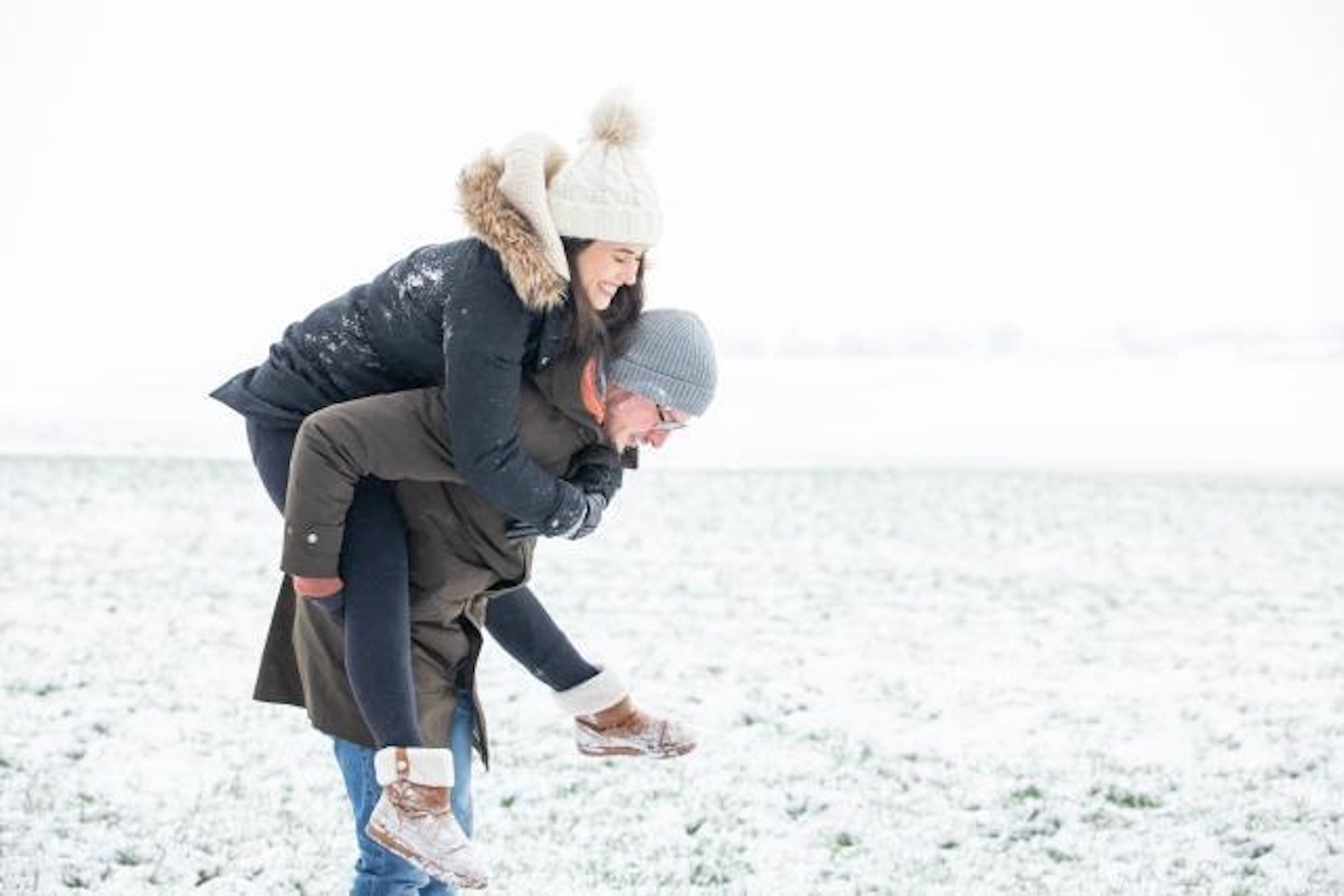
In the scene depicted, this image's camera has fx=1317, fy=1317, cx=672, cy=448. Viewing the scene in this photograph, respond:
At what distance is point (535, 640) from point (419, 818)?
2.07ft

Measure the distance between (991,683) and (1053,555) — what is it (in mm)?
6083

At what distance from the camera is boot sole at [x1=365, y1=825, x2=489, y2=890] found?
2459 millimetres

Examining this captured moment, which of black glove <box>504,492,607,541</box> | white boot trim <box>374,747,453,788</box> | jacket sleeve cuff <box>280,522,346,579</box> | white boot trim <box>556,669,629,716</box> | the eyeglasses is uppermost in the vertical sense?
the eyeglasses

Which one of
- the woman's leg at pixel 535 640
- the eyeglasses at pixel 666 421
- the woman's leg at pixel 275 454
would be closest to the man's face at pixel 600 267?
the eyeglasses at pixel 666 421

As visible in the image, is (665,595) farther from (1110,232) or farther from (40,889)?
(1110,232)

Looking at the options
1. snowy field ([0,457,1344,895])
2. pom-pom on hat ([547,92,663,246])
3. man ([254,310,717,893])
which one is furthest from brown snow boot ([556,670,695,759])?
snowy field ([0,457,1344,895])

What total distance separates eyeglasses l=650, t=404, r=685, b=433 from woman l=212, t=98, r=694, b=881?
15 cm

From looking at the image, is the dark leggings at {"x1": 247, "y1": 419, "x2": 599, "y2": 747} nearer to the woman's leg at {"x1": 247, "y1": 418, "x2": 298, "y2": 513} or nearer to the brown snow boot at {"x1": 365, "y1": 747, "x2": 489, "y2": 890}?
the brown snow boot at {"x1": 365, "y1": 747, "x2": 489, "y2": 890}

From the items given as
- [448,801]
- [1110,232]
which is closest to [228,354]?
[448,801]

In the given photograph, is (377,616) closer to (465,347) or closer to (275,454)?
(275,454)

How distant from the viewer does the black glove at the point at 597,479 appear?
8.73ft

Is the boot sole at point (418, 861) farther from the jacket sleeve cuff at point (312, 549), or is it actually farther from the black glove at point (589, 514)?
the black glove at point (589, 514)

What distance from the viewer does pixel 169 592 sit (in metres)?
10.6

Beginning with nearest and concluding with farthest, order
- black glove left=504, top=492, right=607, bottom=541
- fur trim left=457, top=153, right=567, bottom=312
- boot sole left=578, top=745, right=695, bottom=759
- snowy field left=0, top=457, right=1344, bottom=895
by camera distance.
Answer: fur trim left=457, top=153, right=567, bottom=312 → black glove left=504, top=492, right=607, bottom=541 → boot sole left=578, top=745, right=695, bottom=759 → snowy field left=0, top=457, right=1344, bottom=895
